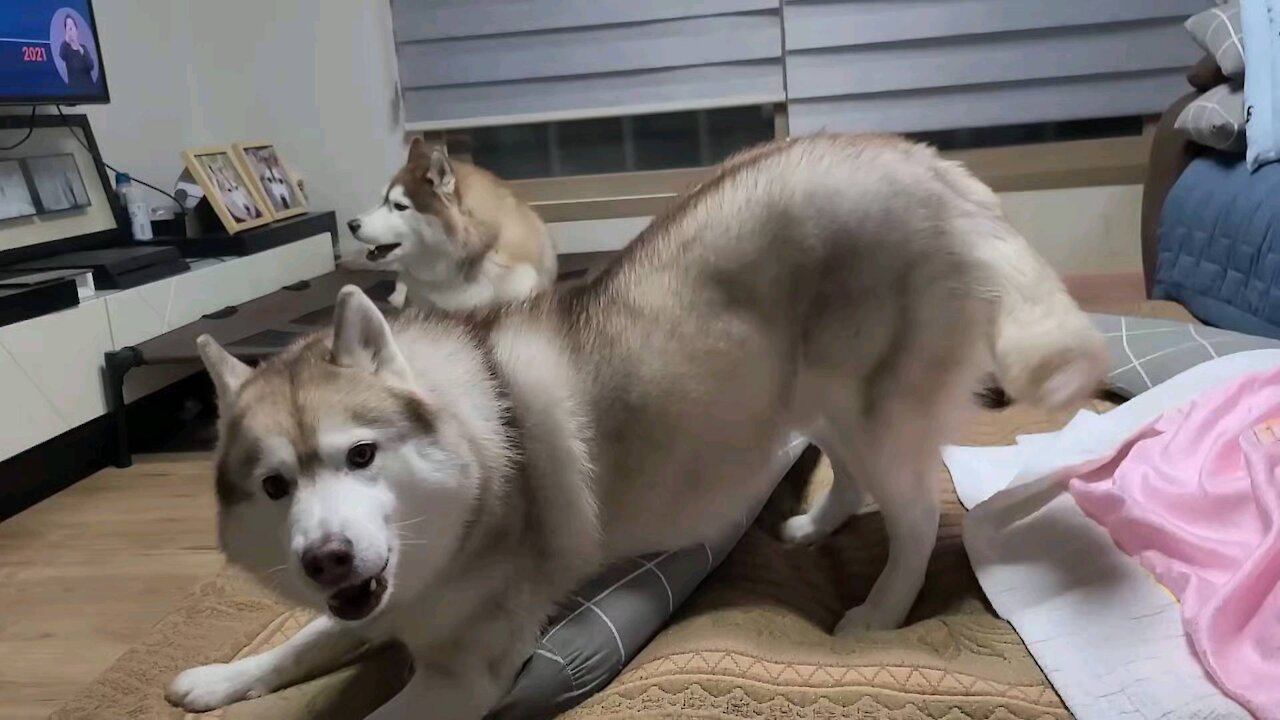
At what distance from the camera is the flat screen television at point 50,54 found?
9.68 ft

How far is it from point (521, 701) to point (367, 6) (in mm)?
3394

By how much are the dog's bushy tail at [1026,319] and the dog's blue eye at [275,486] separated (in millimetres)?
910

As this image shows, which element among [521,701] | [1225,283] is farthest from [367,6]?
[521,701]

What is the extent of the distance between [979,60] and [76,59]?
3.05 meters

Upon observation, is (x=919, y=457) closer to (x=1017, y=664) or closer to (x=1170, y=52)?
(x=1017, y=664)

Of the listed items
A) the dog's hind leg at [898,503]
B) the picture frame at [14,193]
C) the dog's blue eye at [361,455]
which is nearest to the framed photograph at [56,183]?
the picture frame at [14,193]

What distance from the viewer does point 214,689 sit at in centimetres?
152

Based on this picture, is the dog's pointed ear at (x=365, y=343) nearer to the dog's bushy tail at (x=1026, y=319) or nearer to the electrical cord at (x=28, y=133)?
the dog's bushy tail at (x=1026, y=319)

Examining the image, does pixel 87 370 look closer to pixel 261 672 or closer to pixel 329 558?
pixel 261 672

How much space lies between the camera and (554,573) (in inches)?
56.5

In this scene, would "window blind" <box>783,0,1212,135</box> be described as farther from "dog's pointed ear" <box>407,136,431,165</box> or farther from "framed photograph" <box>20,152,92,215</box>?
"framed photograph" <box>20,152,92,215</box>

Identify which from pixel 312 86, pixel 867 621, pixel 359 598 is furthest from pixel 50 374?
pixel 867 621

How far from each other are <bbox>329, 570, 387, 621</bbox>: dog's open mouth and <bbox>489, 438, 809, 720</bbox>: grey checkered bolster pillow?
0.79 feet

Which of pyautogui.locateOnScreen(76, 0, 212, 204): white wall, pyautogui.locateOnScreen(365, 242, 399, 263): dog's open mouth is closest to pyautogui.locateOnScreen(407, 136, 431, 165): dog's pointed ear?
pyautogui.locateOnScreen(365, 242, 399, 263): dog's open mouth
